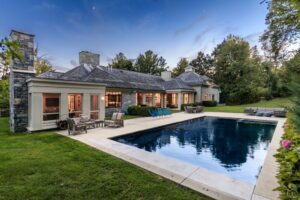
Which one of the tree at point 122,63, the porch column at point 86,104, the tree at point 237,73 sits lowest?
the porch column at point 86,104

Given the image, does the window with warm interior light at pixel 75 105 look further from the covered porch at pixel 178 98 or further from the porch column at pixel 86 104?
the covered porch at pixel 178 98

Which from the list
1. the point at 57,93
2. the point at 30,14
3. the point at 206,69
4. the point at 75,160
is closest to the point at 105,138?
the point at 75,160

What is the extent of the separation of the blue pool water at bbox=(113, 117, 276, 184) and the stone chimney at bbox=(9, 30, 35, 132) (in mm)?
6128

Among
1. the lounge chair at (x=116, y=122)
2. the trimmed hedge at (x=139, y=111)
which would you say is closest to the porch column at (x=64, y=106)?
the lounge chair at (x=116, y=122)

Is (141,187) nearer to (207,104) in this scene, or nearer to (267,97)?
(207,104)

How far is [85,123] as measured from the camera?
1069 centimetres

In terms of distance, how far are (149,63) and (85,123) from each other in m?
45.8

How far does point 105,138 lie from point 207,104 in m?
24.4

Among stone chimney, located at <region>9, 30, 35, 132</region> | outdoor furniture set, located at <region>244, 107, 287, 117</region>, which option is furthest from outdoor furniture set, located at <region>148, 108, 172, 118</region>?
outdoor furniture set, located at <region>244, 107, 287, 117</region>

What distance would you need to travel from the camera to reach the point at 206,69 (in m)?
56.3

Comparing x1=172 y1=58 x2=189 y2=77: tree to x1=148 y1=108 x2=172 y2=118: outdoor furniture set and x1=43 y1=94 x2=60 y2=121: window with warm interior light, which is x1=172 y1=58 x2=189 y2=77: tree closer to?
x1=148 y1=108 x2=172 y2=118: outdoor furniture set

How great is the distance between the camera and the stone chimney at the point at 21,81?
10.1 m

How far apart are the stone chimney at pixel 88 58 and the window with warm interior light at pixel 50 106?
11.5 metres

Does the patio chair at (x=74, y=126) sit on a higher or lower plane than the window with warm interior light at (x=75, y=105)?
lower
